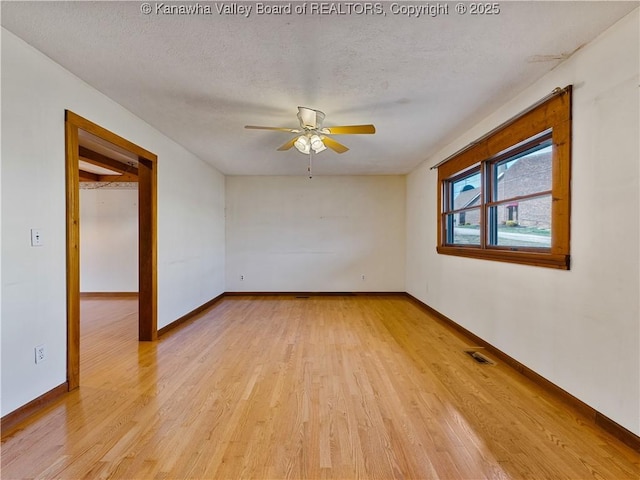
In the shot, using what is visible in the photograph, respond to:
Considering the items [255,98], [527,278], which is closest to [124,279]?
[255,98]

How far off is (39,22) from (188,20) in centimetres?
86

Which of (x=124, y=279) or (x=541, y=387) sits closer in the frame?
(x=541, y=387)

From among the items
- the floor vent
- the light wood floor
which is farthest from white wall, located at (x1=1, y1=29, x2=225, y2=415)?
the floor vent

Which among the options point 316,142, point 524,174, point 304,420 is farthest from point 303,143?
point 304,420

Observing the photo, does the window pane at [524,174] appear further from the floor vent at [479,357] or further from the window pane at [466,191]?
the floor vent at [479,357]

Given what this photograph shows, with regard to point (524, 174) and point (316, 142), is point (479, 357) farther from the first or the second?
point (316, 142)

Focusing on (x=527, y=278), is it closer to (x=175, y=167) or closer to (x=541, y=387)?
(x=541, y=387)

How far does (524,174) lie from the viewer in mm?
2615

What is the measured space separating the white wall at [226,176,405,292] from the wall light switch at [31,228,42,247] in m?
3.82

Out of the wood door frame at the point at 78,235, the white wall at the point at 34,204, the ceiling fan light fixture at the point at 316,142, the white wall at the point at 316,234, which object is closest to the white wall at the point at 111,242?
the white wall at the point at 316,234

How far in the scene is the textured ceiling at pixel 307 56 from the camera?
1.60 metres

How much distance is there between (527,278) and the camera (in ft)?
7.97

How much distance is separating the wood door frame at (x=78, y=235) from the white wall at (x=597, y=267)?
3.64 m

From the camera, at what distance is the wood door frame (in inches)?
86.3
